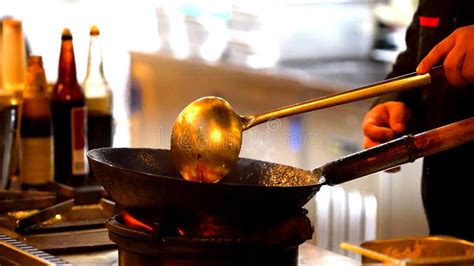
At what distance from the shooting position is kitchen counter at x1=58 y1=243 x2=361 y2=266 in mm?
1692

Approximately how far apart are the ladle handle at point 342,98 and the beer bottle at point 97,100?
2.83 ft

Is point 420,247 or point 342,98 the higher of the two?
point 342,98

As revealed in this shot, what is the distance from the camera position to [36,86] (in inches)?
94.0

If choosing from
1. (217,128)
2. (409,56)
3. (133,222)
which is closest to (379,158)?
(217,128)

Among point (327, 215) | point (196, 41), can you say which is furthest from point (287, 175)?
point (196, 41)

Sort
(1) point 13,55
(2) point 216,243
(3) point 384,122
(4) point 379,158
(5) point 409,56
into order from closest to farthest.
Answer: (2) point 216,243, (4) point 379,158, (3) point 384,122, (5) point 409,56, (1) point 13,55

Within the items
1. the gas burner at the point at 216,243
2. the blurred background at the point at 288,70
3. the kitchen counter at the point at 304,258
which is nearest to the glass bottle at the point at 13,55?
the blurred background at the point at 288,70

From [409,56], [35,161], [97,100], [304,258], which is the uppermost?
[409,56]

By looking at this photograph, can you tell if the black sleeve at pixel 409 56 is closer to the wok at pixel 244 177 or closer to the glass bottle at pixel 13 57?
the wok at pixel 244 177

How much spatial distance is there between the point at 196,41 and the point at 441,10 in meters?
3.12

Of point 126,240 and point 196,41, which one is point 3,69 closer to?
point 126,240

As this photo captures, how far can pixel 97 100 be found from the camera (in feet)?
8.02

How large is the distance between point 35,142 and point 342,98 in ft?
3.17

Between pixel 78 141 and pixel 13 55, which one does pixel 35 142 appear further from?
pixel 13 55
